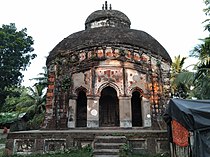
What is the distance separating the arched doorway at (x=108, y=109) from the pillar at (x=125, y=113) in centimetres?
168

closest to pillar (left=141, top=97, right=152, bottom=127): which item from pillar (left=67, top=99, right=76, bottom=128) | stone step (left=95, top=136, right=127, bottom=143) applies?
pillar (left=67, top=99, right=76, bottom=128)

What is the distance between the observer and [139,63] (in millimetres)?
12586

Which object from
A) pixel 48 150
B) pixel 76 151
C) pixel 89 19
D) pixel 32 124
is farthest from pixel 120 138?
pixel 32 124

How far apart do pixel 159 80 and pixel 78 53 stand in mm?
5139

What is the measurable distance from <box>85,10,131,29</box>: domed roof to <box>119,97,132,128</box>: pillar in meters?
6.85

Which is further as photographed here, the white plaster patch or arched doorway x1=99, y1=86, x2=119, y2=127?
arched doorway x1=99, y1=86, x2=119, y2=127

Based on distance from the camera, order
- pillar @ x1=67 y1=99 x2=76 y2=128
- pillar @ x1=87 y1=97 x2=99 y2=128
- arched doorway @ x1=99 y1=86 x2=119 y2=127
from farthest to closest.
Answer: arched doorway @ x1=99 y1=86 x2=119 y2=127 < pillar @ x1=67 y1=99 x2=76 y2=128 < pillar @ x1=87 y1=97 x2=99 y2=128

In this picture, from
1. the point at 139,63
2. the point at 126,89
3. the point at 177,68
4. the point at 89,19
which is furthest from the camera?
the point at 177,68

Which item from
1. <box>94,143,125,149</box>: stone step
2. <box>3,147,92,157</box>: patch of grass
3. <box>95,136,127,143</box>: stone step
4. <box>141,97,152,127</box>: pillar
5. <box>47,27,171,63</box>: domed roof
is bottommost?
<box>3,147,92,157</box>: patch of grass

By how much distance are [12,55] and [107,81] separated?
33.8 ft

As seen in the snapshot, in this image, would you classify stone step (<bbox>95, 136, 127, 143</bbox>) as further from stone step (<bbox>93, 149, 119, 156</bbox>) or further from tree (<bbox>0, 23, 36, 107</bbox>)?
tree (<bbox>0, 23, 36, 107</bbox>)

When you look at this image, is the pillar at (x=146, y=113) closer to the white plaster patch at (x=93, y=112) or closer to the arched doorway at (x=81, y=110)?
the white plaster patch at (x=93, y=112)

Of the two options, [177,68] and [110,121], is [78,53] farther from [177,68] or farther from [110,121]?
[177,68]

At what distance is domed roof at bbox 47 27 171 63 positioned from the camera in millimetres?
12508
